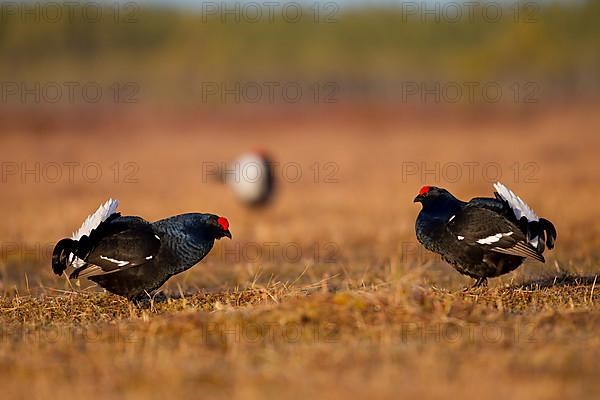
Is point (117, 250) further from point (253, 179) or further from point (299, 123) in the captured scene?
point (299, 123)

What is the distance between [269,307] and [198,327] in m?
0.54

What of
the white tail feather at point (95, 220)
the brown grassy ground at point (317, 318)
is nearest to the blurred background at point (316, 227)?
the brown grassy ground at point (317, 318)

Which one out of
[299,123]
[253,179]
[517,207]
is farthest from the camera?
[299,123]

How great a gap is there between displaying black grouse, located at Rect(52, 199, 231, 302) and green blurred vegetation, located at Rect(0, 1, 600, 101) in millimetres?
39994

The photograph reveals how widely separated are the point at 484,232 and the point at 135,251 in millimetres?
2729

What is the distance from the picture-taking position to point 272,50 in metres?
77.6

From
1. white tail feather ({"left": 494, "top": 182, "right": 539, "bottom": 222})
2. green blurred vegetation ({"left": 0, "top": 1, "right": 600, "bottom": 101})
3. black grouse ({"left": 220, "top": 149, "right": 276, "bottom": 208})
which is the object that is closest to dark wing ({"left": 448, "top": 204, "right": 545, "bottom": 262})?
white tail feather ({"left": 494, "top": 182, "right": 539, "bottom": 222})

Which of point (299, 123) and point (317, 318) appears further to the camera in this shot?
point (299, 123)

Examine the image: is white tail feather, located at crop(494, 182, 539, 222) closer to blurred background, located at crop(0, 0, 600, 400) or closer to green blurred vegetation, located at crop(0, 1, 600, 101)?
blurred background, located at crop(0, 0, 600, 400)

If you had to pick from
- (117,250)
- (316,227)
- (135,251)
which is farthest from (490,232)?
(316,227)

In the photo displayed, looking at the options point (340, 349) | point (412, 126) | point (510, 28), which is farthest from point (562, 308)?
point (510, 28)

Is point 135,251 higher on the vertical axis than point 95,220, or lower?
lower

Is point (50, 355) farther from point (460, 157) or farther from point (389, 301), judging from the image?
point (460, 157)

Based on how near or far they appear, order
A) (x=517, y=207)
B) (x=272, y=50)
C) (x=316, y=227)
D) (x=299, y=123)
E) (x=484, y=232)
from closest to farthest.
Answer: (x=484, y=232) < (x=517, y=207) < (x=316, y=227) < (x=299, y=123) < (x=272, y=50)
